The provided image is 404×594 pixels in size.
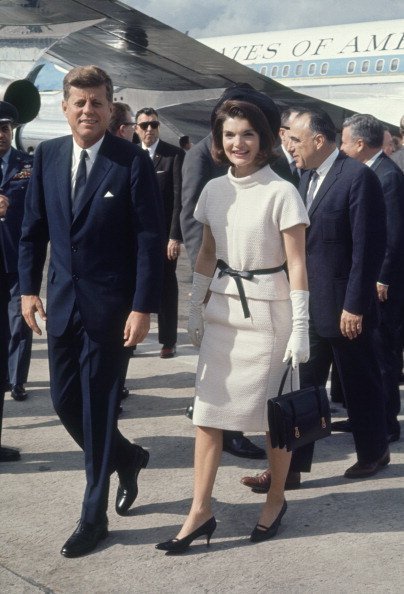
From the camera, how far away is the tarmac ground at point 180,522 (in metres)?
3.41

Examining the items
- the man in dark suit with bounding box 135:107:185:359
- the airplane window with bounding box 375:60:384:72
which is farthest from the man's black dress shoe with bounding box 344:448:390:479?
the airplane window with bounding box 375:60:384:72

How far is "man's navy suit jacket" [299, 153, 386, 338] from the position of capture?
4402 millimetres

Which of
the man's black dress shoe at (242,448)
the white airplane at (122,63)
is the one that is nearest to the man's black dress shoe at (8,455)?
the man's black dress shoe at (242,448)

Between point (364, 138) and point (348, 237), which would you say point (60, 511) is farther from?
point (364, 138)

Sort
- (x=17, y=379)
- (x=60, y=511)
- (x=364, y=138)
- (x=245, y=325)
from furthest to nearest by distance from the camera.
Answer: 1. (x=17, y=379)
2. (x=364, y=138)
3. (x=60, y=511)
4. (x=245, y=325)

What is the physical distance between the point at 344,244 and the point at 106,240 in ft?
4.48

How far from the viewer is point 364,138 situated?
5203 mm

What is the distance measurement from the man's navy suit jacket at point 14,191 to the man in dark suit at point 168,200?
1.72 metres

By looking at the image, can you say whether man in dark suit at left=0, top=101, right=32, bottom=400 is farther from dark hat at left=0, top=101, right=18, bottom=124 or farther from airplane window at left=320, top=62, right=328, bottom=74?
airplane window at left=320, top=62, right=328, bottom=74

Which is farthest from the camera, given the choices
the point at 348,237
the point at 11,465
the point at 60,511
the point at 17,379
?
the point at 17,379

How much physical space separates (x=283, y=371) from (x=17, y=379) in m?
2.96

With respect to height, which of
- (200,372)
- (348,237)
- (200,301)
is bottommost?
(200,372)

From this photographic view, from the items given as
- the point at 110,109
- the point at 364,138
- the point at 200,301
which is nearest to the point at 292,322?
the point at 200,301

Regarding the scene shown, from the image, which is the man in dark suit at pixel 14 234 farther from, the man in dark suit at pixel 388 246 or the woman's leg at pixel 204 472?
the man in dark suit at pixel 388 246
